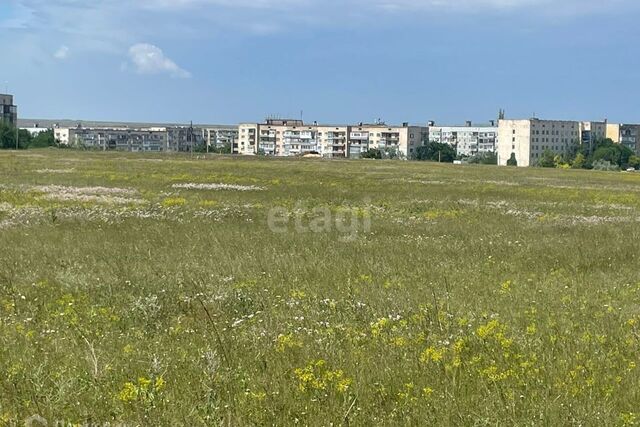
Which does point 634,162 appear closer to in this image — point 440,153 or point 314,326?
point 440,153

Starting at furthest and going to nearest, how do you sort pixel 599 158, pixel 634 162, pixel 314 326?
pixel 634 162
pixel 599 158
pixel 314 326

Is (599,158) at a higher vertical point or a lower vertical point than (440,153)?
lower

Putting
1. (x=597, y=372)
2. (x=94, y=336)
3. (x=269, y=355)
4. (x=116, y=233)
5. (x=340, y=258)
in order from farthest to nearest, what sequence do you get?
1. (x=116, y=233)
2. (x=340, y=258)
3. (x=94, y=336)
4. (x=269, y=355)
5. (x=597, y=372)

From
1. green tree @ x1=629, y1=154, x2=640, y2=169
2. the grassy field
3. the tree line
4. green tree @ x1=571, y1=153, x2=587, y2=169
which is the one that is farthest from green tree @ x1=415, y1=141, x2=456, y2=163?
the grassy field

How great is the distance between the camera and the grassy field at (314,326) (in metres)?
5.49

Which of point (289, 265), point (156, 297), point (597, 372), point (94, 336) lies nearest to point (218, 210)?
point (289, 265)

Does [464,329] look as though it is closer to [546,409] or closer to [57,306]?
[546,409]

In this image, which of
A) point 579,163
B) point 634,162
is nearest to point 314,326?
point 579,163

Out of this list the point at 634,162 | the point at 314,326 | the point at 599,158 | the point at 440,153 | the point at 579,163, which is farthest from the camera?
the point at 440,153

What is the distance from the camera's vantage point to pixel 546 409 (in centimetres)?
534

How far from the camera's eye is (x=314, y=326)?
816 centimetres

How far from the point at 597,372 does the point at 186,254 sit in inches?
371

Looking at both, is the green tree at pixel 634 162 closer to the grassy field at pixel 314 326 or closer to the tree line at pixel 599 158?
the tree line at pixel 599 158

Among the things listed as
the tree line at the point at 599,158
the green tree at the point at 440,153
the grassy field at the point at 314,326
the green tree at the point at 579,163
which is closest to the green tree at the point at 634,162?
the tree line at the point at 599,158
